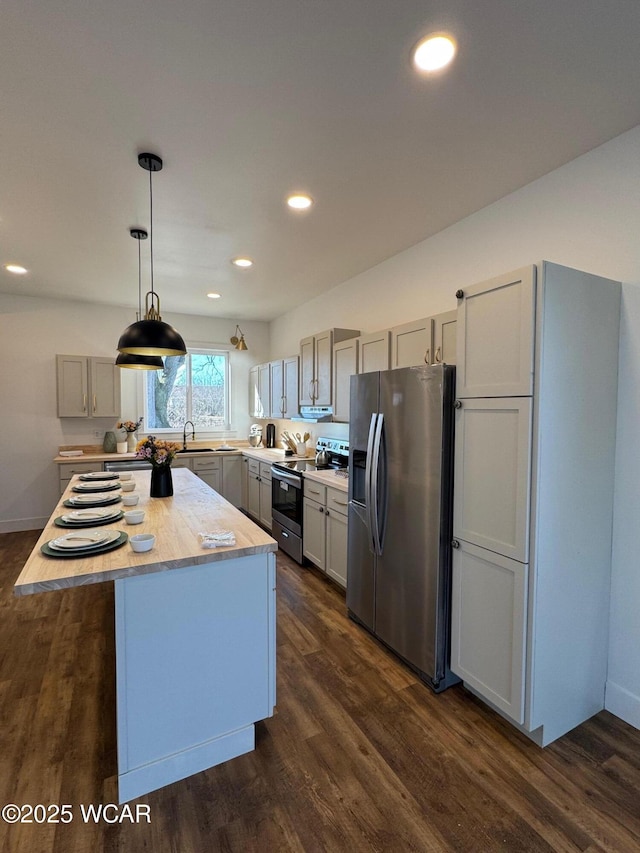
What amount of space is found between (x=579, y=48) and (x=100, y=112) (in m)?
1.99

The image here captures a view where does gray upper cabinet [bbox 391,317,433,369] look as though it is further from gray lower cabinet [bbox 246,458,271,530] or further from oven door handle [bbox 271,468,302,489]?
gray lower cabinet [bbox 246,458,271,530]

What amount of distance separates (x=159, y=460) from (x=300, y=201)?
1.96 meters

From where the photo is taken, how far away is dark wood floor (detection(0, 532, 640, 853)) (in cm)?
144

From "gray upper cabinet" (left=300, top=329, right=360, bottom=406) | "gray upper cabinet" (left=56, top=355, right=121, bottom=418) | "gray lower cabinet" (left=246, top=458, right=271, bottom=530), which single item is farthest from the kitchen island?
"gray upper cabinet" (left=56, top=355, right=121, bottom=418)

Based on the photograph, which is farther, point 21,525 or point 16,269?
point 21,525

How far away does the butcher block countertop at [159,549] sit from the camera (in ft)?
4.86

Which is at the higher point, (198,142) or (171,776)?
(198,142)

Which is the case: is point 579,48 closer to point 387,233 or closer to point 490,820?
point 387,233

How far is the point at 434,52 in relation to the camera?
153 centimetres

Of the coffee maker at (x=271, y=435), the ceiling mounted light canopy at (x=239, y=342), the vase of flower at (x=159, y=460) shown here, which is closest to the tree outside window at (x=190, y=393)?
the ceiling mounted light canopy at (x=239, y=342)

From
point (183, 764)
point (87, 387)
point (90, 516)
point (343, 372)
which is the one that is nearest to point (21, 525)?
point (87, 387)

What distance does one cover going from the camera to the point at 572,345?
1829 mm

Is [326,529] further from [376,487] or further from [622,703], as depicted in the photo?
[622,703]

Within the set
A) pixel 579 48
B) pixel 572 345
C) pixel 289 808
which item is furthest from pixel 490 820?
pixel 579 48
